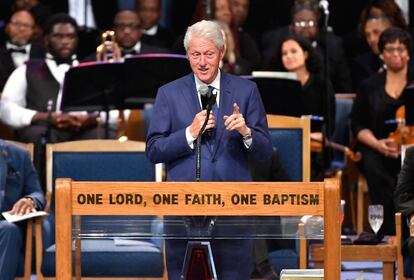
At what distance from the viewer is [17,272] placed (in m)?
7.07

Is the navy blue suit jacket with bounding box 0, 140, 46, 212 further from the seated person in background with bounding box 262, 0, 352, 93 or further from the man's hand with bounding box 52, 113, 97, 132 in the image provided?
the seated person in background with bounding box 262, 0, 352, 93

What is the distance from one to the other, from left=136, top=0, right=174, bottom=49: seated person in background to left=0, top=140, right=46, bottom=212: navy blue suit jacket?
403 cm

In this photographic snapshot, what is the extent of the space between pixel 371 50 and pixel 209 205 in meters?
5.86

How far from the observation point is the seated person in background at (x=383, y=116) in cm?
906

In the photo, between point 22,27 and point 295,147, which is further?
point 22,27

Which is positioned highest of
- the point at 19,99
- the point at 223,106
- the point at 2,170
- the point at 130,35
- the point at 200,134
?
the point at 130,35

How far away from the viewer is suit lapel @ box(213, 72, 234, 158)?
543 cm

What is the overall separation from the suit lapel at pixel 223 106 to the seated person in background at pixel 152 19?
540 centimetres

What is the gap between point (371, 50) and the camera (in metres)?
10.5

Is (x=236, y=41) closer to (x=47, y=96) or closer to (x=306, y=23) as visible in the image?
(x=306, y=23)

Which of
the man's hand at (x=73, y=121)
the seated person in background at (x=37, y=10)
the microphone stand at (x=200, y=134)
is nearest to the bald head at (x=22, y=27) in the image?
the seated person in background at (x=37, y=10)

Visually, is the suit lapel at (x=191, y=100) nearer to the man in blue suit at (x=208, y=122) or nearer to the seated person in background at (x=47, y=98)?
the man in blue suit at (x=208, y=122)

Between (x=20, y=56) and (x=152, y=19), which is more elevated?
(x=152, y=19)

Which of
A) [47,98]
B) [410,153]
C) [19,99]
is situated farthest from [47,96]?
[410,153]
